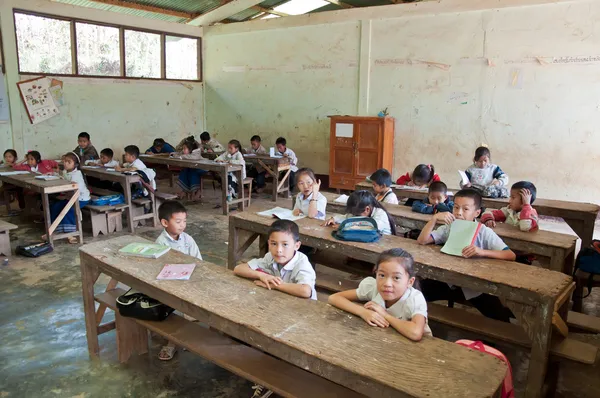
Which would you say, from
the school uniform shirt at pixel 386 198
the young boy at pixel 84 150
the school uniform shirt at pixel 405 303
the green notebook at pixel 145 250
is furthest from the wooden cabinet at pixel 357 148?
the school uniform shirt at pixel 405 303

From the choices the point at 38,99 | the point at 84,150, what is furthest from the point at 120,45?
the point at 84,150

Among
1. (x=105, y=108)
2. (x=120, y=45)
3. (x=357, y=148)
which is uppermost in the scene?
(x=120, y=45)

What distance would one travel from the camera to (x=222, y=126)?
10766 millimetres

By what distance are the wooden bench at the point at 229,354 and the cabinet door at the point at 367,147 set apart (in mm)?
5787

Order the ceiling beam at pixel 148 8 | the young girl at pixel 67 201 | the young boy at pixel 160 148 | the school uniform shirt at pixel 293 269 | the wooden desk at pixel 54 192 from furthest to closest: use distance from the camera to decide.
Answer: the ceiling beam at pixel 148 8, the young boy at pixel 160 148, the young girl at pixel 67 201, the wooden desk at pixel 54 192, the school uniform shirt at pixel 293 269

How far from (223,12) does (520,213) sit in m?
8.24

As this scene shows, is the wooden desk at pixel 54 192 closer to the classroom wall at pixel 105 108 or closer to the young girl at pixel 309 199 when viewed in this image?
the young girl at pixel 309 199

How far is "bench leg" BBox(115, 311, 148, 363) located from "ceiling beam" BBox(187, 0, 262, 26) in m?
7.82

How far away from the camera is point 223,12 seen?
9.92 meters

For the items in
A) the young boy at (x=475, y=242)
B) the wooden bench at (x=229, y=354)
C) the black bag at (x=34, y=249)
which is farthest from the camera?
the black bag at (x=34, y=249)

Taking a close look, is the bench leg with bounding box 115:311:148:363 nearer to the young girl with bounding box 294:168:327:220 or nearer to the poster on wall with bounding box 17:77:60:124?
the young girl with bounding box 294:168:327:220

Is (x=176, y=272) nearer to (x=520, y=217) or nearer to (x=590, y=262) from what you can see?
(x=520, y=217)

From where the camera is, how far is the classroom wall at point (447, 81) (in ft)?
22.6

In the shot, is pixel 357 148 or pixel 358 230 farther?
pixel 357 148
